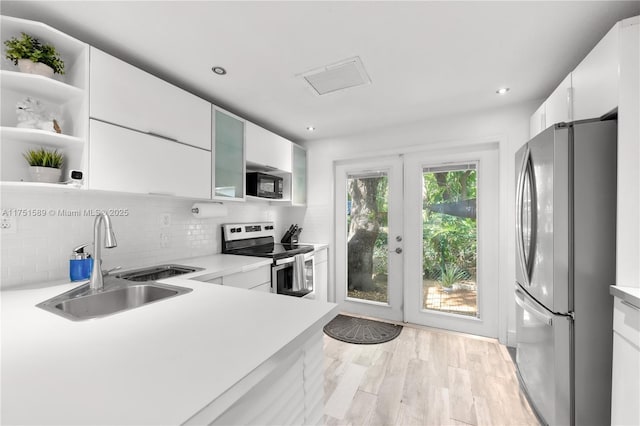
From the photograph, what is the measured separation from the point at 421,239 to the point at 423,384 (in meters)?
1.48

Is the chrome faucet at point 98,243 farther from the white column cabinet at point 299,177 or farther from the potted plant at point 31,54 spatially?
the white column cabinet at point 299,177

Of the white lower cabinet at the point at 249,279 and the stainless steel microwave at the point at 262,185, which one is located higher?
the stainless steel microwave at the point at 262,185

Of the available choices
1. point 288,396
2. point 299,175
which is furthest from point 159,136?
point 299,175

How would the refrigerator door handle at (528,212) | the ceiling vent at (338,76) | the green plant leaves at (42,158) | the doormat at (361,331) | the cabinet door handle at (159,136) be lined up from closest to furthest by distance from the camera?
1. the green plant leaves at (42,158)
2. the refrigerator door handle at (528,212)
3. the cabinet door handle at (159,136)
4. the ceiling vent at (338,76)
5. the doormat at (361,331)

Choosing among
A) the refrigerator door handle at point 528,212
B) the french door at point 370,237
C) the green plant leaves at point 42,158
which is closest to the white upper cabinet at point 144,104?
the green plant leaves at point 42,158

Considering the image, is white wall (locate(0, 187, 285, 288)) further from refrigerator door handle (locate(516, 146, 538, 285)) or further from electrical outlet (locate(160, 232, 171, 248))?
refrigerator door handle (locate(516, 146, 538, 285))

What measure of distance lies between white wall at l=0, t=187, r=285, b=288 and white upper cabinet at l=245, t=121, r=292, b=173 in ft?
2.52

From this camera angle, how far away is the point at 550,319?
4.91ft

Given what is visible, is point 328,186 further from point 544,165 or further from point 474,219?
point 544,165

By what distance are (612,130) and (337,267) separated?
2763 millimetres

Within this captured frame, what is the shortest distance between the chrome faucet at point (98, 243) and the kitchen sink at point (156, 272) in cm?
43

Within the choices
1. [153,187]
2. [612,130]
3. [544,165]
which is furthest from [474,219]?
[153,187]

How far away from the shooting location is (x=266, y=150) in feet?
9.74

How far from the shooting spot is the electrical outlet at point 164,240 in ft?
7.38
